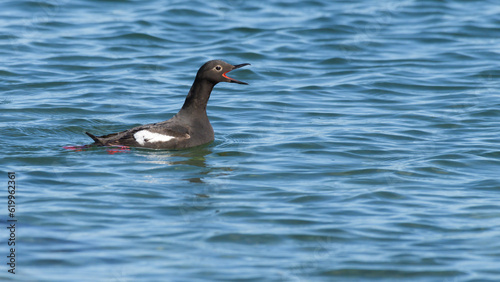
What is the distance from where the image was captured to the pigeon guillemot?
1034cm

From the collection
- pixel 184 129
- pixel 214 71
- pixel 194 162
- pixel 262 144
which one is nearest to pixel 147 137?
pixel 184 129

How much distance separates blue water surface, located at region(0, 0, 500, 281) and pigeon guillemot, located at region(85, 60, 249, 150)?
174 mm

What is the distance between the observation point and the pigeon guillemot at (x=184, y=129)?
10.3m

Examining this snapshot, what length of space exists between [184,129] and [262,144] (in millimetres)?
1288

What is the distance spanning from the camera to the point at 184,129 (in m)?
10.7

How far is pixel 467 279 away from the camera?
6664 mm

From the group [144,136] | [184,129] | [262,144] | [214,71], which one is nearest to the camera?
[144,136]

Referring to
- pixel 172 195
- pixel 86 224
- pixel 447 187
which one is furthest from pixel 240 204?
pixel 447 187

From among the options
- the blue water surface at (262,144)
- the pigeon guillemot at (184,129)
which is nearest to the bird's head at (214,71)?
the pigeon guillemot at (184,129)

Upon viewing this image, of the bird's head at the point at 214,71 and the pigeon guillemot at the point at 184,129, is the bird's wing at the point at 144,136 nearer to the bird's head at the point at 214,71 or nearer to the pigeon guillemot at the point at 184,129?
the pigeon guillemot at the point at 184,129

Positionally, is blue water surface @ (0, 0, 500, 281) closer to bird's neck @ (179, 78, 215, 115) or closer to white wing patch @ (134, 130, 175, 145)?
white wing patch @ (134, 130, 175, 145)

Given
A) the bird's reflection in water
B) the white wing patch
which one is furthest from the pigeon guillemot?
the bird's reflection in water

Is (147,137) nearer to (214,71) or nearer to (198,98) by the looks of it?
(198,98)

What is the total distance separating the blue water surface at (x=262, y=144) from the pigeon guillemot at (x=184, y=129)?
17 centimetres
